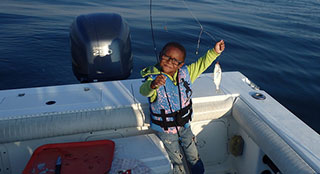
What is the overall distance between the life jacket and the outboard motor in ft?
4.16

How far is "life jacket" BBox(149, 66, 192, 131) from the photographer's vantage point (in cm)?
217

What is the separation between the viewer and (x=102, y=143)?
2.16m

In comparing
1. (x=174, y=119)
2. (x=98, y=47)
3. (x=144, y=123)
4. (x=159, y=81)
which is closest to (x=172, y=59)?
(x=159, y=81)

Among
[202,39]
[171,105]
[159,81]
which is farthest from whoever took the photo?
[202,39]

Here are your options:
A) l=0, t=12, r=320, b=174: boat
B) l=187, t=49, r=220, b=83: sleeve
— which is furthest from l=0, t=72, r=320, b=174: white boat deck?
l=187, t=49, r=220, b=83: sleeve

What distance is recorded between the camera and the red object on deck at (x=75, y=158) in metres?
1.86

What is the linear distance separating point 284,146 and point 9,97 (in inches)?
100

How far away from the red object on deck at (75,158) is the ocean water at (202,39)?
330cm

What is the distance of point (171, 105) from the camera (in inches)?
86.4

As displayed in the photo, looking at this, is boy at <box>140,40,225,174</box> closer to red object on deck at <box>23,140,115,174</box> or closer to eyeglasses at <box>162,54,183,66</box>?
eyeglasses at <box>162,54,183,66</box>

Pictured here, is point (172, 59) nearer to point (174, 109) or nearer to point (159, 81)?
point (159, 81)

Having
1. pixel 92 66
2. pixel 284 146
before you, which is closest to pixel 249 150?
pixel 284 146

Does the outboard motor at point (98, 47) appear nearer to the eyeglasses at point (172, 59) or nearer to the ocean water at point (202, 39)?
the eyeglasses at point (172, 59)

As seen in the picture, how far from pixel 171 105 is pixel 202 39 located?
19.4ft
